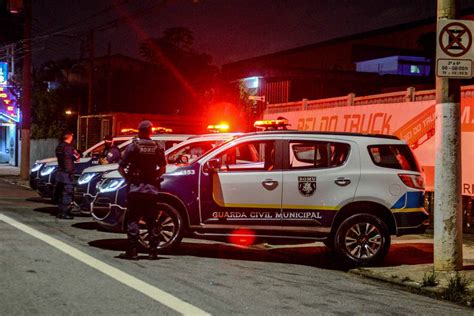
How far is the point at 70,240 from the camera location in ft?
33.2

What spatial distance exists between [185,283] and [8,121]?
3389 centimetres

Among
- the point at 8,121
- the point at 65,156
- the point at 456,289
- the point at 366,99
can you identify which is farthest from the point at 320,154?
the point at 8,121

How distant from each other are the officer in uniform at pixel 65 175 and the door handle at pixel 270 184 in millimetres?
5386

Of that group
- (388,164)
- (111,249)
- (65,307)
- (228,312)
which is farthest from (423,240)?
(65,307)

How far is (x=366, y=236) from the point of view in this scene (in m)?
9.02

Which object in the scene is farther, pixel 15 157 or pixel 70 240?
pixel 15 157

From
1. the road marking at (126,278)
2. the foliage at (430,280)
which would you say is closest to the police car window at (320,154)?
the foliage at (430,280)

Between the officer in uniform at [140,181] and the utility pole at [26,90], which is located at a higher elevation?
the utility pole at [26,90]

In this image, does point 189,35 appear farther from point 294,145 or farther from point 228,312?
Result: point 228,312

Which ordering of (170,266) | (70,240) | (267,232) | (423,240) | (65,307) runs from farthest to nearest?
(423,240), (70,240), (267,232), (170,266), (65,307)

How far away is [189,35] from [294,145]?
117 feet

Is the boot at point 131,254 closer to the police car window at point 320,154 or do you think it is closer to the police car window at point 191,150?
the police car window at point 320,154

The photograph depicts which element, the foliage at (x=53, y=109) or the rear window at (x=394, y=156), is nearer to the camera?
the rear window at (x=394, y=156)

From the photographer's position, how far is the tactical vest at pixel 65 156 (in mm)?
13000
